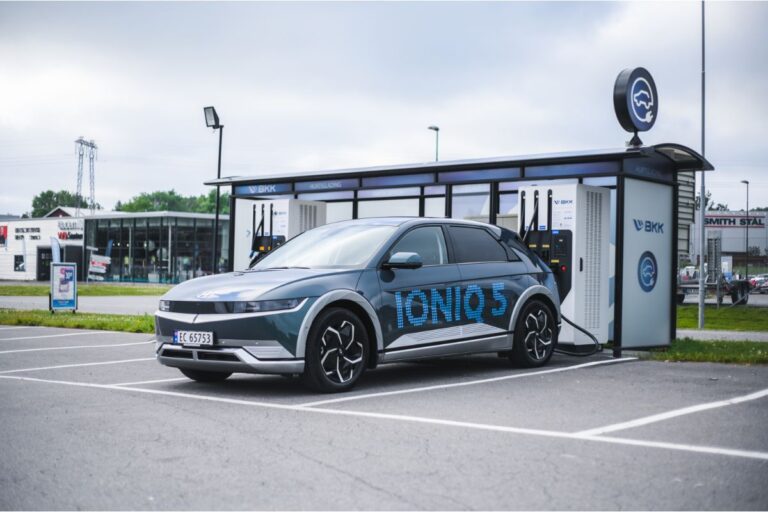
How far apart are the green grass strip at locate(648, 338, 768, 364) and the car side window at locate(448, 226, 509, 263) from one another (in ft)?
9.28

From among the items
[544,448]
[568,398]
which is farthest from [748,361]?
[544,448]

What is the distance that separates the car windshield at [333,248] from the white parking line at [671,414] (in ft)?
10.5

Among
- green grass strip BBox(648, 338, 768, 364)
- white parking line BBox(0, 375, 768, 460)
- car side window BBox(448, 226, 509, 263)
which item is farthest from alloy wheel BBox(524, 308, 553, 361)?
white parking line BBox(0, 375, 768, 460)

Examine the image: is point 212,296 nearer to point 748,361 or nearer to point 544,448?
point 544,448

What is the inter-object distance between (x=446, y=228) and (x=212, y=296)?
294 centimetres

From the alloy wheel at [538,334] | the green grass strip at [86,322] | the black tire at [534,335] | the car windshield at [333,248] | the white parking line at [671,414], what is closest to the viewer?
the white parking line at [671,414]

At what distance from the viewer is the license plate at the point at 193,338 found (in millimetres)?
7949

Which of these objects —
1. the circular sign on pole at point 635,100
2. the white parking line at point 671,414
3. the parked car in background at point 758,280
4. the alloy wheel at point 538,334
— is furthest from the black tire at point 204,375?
the parked car in background at point 758,280

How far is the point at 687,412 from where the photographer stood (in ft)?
22.7

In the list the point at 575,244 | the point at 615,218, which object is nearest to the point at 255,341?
the point at 575,244

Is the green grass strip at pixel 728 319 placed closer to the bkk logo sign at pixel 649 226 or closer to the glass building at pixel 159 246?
the bkk logo sign at pixel 649 226

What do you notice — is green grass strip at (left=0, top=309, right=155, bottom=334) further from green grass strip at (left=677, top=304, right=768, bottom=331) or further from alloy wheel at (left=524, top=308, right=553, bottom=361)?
green grass strip at (left=677, top=304, right=768, bottom=331)

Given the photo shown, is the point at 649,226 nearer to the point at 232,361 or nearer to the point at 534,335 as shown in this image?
the point at 534,335

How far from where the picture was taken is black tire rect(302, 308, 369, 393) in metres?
7.91
